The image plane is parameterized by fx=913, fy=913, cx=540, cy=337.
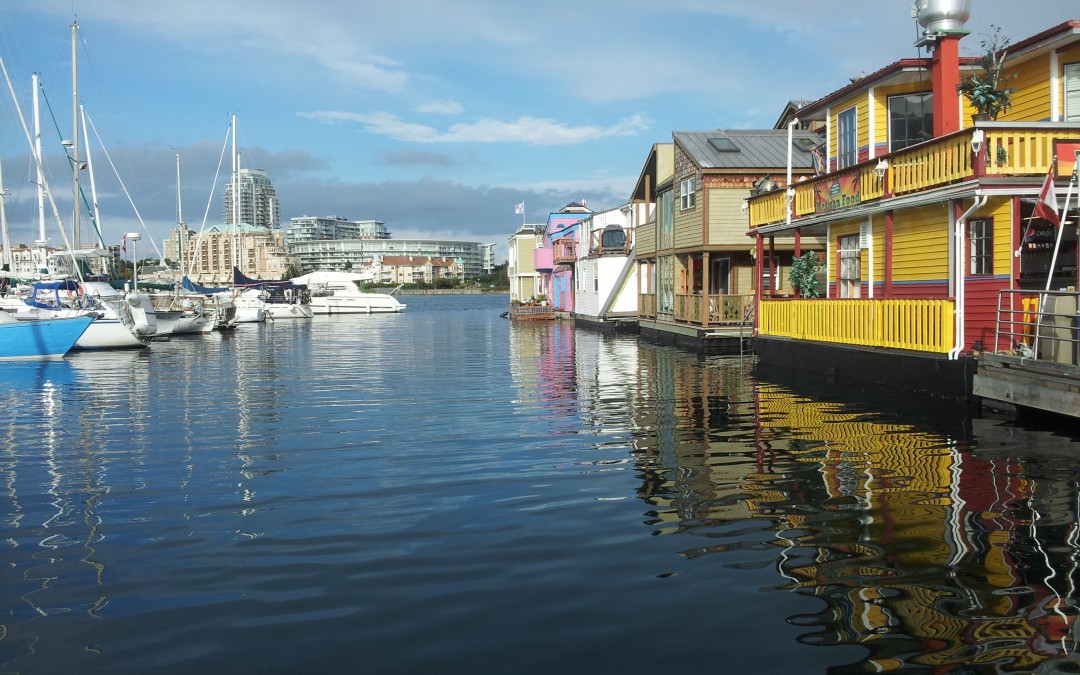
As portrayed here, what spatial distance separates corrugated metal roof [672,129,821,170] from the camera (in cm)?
3469

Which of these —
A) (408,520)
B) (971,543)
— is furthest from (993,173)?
(408,520)

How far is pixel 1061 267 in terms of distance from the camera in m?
17.8

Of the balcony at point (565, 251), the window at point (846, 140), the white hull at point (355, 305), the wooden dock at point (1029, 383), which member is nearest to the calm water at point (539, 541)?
the wooden dock at point (1029, 383)

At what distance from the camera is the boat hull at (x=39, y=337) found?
30.4 m

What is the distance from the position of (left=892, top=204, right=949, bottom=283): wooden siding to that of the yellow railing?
1.37 meters

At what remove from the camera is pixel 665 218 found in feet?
133

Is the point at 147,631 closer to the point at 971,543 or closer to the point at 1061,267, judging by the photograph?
the point at 971,543

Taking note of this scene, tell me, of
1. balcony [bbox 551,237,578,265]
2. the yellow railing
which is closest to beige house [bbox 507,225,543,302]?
balcony [bbox 551,237,578,265]

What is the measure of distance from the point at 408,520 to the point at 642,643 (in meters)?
3.81

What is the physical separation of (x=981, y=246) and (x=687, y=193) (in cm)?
2016

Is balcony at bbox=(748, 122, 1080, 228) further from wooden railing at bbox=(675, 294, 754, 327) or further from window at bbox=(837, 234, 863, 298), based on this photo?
wooden railing at bbox=(675, 294, 754, 327)

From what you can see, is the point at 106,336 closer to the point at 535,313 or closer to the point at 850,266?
the point at 850,266

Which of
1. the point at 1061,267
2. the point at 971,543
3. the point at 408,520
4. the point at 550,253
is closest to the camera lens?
the point at 971,543

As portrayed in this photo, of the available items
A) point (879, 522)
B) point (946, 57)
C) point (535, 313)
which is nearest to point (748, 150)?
point (946, 57)
